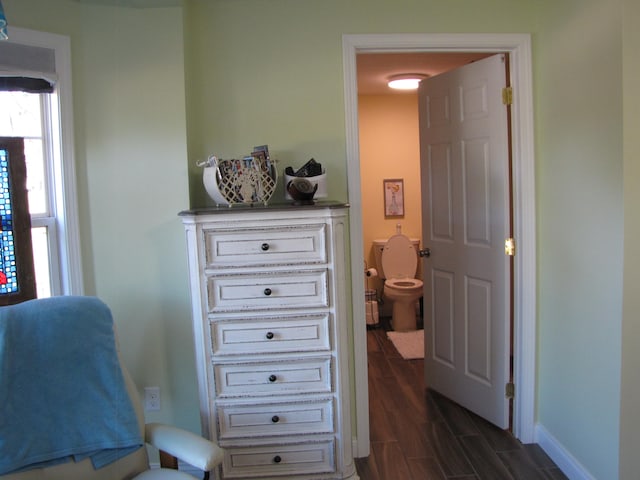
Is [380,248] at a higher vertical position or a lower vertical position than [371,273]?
higher

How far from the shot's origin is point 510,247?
2764mm

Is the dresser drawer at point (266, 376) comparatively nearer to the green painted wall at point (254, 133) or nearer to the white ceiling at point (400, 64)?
the green painted wall at point (254, 133)

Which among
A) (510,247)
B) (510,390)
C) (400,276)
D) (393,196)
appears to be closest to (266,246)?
(510,247)

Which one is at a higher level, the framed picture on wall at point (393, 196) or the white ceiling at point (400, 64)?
the white ceiling at point (400, 64)

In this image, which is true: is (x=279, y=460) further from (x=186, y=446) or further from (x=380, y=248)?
(x=380, y=248)

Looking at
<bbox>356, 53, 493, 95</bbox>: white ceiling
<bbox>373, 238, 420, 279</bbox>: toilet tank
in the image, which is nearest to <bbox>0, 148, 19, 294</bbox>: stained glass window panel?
<bbox>356, 53, 493, 95</bbox>: white ceiling

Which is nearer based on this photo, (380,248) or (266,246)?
(266,246)

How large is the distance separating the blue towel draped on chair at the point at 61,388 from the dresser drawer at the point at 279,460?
1.68 ft

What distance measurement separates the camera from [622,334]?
6.67 ft

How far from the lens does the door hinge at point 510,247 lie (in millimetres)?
2754

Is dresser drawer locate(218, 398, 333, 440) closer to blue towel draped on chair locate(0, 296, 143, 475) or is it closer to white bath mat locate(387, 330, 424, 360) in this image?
blue towel draped on chair locate(0, 296, 143, 475)

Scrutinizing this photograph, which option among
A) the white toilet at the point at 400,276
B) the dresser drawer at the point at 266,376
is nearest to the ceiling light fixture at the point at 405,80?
the white toilet at the point at 400,276

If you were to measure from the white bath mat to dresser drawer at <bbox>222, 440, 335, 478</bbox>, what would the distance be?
205 cm

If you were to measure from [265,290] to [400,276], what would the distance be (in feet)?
10.5
